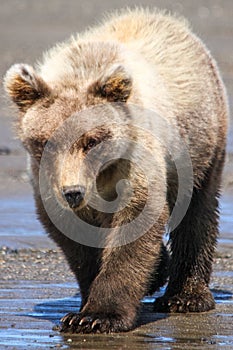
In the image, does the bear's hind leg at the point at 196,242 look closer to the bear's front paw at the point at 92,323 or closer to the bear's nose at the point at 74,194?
the bear's front paw at the point at 92,323

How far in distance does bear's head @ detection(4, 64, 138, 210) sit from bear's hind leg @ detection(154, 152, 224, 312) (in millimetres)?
1433

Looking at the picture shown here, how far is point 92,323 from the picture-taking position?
7379 mm

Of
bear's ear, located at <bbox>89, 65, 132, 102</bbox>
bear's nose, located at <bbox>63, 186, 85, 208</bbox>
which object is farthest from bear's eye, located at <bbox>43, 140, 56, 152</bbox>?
bear's ear, located at <bbox>89, 65, 132, 102</bbox>

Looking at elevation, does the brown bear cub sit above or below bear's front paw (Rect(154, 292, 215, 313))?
above

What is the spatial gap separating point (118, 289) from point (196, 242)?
64.0 inches

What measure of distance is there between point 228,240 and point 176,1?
22.1 m

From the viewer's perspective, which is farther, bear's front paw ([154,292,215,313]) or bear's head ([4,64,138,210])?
bear's front paw ([154,292,215,313])

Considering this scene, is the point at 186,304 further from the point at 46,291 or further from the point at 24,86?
the point at 24,86

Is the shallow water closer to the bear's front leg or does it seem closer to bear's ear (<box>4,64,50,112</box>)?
the bear's front leg

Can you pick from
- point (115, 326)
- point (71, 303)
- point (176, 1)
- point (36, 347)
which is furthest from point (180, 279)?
point (176, 1)

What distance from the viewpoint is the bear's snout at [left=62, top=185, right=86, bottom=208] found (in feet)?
23.3

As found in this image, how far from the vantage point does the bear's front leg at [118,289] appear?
7422 mm

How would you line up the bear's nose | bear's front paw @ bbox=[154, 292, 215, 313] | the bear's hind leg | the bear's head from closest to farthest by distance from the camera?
the bear's nose → the bear's head → bear's front paw @ bbox=[154, 292, 215, 313] → the bear's hind leg

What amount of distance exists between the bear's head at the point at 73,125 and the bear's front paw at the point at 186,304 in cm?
116
